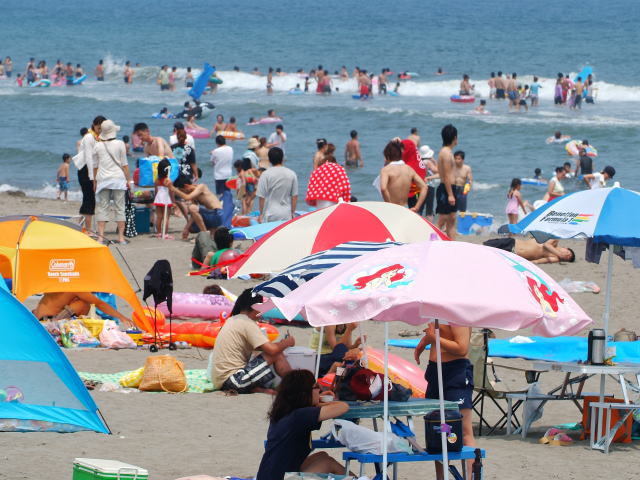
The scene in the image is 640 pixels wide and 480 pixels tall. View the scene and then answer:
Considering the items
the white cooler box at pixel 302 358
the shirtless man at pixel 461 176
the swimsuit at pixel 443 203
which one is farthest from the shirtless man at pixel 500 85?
the white cooler box at pixel 302 358

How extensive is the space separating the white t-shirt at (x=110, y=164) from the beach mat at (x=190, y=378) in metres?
5.40

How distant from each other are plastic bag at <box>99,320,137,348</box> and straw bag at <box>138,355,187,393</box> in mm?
1426

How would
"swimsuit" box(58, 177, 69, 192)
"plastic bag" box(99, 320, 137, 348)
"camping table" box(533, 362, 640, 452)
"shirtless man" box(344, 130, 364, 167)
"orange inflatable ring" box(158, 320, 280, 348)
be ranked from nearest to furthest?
"camping table" box(533, 362, 640, 452), "plastic bag" box(99, 320, 137, 348), "orange inflatable ring" box(158, 320, 280, 348), "swimsuit" box(58, 177, 69, 192), "shirtless man" box(344, 130, 364, 167)

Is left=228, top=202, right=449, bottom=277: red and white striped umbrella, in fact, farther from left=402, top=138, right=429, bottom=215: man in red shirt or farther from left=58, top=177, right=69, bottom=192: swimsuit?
left=58, top=177, right=69, bottom=192: swimsuit

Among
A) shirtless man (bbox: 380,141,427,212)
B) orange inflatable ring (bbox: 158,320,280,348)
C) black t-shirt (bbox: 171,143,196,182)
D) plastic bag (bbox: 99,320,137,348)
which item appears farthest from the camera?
black t-shirt (bbox: 171,143,196,182)

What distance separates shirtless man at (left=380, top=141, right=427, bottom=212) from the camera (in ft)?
36.6

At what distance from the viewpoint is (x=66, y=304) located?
9.94 metres

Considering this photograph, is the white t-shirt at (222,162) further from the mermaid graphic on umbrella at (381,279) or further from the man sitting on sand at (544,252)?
the mermaid graphic on umbrella at (381,279)

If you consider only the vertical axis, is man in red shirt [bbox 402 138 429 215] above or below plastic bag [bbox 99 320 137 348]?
above

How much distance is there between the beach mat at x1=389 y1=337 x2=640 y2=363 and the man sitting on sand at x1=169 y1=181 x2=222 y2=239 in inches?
259

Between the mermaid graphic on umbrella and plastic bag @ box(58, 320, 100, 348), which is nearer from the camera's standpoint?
the mermaid graphic on umbrella

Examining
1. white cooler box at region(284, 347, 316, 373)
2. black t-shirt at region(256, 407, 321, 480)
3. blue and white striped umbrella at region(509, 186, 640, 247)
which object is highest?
blue and white striped umbrella at region(509, 186, 640, 247)

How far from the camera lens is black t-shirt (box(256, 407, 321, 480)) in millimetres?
5445

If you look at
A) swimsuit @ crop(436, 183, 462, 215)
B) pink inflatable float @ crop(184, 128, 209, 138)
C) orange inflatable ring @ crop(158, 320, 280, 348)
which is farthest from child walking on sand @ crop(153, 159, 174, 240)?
pink inflatable float @ crop(184, 128, 209, 138)
